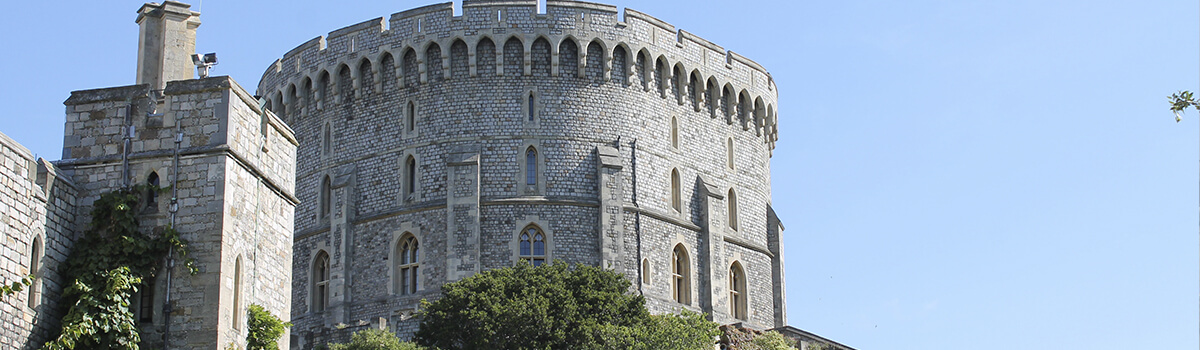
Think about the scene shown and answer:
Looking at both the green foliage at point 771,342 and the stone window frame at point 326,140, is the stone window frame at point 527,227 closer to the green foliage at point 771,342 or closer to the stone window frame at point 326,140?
the green foliage at point 771,342

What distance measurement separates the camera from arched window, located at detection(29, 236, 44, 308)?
31094 mm

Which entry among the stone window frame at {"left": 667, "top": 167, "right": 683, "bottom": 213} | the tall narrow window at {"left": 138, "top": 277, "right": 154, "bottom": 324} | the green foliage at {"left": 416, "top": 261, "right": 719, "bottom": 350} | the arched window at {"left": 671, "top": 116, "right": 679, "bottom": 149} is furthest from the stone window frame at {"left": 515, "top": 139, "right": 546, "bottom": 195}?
the tall narrow window at {"left": 138, "top": 277, "right": 154, "bottom": 324}

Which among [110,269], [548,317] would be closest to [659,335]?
[548,317]

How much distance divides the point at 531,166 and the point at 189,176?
2908 cm

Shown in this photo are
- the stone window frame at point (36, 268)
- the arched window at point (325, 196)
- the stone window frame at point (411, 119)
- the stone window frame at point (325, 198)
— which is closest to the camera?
the stone window frame at point (36, 268)

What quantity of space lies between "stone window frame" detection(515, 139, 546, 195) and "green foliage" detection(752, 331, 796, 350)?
8.72 meters

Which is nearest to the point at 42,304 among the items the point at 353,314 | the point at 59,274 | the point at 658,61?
the point at 59,274

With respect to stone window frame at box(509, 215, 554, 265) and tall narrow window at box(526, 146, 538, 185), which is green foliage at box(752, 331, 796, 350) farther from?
tall narrow window at box(526, 146, 538, 185)

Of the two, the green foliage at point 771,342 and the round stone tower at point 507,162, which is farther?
the round stone tower at point 507,162

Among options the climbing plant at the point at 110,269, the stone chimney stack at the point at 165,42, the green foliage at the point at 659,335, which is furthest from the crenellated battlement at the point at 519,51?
the climbing plant at the point at 110,269

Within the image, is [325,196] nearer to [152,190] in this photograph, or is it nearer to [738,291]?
[738,291]

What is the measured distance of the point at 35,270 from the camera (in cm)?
3122

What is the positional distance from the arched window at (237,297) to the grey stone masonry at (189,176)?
0.06 feet

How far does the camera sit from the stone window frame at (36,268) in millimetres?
31078
